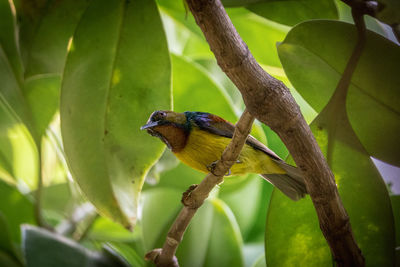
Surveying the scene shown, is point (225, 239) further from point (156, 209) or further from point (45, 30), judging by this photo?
point (45, 30)

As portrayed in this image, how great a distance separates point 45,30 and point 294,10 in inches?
20.3

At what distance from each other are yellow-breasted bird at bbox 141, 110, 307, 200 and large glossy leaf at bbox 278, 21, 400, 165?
14 centimetres

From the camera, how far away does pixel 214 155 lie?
0.97 meters

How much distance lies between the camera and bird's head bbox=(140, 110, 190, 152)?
2.67ft

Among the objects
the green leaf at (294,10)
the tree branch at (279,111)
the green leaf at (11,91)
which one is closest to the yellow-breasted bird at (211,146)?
the tree branch at (279,111)

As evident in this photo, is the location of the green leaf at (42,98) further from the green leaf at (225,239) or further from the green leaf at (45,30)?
the green leaf at (225,239)

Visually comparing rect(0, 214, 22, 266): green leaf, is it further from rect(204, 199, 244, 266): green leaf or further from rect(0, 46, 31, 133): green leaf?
rect(204, 199, 244, 266): green leaf

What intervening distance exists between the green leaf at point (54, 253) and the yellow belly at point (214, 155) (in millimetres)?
256

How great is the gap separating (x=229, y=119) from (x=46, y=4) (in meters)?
0.46

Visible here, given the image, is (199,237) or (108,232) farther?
(108,232)

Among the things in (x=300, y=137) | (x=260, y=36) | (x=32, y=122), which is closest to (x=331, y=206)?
(x=300, y=137)

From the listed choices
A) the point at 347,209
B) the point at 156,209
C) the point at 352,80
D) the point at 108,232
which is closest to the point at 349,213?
the point at 347,209

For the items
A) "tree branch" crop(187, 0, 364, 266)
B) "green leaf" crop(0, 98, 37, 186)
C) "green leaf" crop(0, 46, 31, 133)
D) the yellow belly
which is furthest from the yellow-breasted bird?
"green leaf" crop(0, 98, 37, 186)

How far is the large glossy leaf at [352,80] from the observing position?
2.60ft
